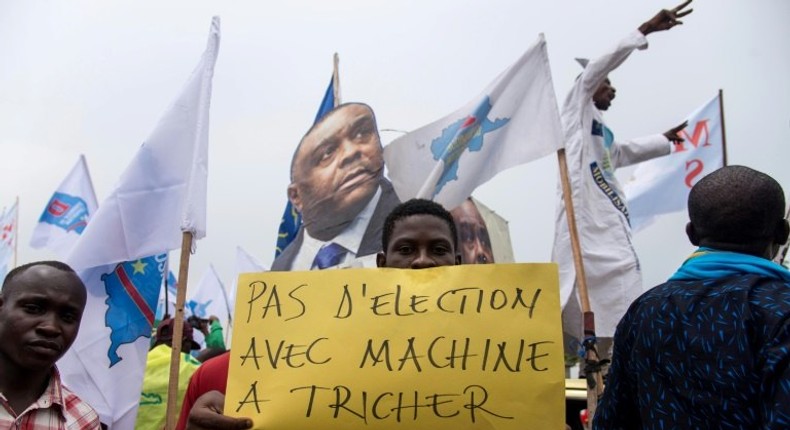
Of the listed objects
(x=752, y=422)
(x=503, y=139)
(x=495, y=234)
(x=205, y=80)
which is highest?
(x=205, y=80)

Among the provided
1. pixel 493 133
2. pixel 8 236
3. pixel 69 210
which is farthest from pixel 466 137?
pixel 8 236

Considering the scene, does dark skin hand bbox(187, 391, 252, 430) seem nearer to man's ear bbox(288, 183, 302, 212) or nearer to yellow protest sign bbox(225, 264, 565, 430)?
yellow protest sign bbox(225, 264, 565, 430)

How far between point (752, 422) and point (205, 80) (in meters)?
4.20

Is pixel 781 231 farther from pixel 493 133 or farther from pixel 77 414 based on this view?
pixel 493 133

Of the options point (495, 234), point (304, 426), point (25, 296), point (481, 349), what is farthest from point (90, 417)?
point (495, 234)

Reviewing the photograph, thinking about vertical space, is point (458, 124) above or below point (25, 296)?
above

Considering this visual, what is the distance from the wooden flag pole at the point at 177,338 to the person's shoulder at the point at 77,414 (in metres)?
1.15

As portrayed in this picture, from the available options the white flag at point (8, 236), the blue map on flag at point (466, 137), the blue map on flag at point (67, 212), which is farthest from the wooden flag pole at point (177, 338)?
the white flag at point (8, 236)

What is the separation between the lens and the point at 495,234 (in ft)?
32.0

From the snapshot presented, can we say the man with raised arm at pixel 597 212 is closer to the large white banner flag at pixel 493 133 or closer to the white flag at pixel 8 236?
the large white banner flag at pixel 493 133

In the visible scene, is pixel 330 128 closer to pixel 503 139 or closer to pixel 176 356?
pixel 503 139

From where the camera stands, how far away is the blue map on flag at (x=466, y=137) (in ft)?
16.1

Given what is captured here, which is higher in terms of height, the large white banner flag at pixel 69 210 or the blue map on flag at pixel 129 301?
the large white banner flag at pixel 69 210

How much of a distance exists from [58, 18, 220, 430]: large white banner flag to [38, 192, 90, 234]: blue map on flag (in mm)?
4495
